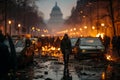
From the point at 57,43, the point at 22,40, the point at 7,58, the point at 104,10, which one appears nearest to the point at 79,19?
the point at 104,10

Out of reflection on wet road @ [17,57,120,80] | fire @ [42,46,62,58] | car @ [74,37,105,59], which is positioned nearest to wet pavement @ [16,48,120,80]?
reflection on wet road @ [17,57,120,80]

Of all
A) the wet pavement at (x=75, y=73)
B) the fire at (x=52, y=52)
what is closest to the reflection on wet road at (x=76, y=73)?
the wet pavement at (x=75, y=73)

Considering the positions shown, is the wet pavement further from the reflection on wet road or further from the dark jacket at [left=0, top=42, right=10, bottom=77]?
the dark jacket at [left=0, top=42, right=10, bottom=77]

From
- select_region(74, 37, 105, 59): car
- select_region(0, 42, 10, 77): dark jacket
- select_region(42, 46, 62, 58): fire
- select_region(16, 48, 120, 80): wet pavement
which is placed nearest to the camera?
select_region(0, 42, 10, 77): dark jacket

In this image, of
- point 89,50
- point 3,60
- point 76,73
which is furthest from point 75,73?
point 3,60

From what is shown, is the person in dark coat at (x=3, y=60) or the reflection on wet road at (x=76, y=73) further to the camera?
the reflection on wet road at (x=76, y=73)

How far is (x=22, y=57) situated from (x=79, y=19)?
4569 inches

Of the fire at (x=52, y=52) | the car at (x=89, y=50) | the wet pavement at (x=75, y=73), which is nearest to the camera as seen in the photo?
the wet pavement at (x=75, y=73)

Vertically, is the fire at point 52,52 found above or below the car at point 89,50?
below

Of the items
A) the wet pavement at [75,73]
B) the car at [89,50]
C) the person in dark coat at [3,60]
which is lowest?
the wet pavement at [75,73]

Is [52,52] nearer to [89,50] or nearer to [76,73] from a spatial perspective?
[89,50]

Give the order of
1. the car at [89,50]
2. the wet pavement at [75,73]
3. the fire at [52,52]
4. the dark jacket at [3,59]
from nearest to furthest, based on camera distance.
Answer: the dark jacket at [3,59], the wet pavement at [75,73], the car at [89,50], the fire at [52,52]

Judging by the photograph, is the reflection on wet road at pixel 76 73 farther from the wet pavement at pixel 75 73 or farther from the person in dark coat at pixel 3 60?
the person in dark coat at pixel 3 60

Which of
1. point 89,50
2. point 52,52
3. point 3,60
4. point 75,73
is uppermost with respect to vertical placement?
point 3,60
